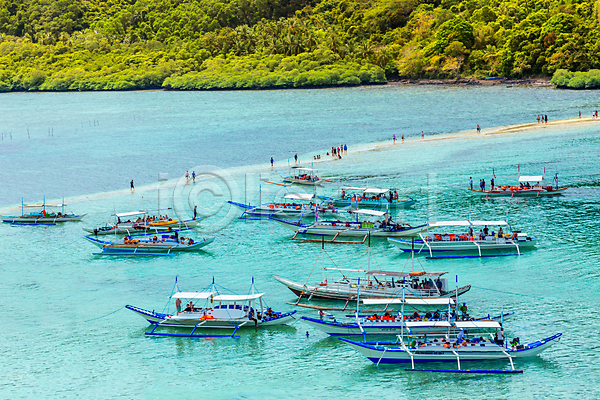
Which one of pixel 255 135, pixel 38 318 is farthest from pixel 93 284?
pixel 255 135

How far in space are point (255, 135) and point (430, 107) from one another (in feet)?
181

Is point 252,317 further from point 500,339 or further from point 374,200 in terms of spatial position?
point 374,200

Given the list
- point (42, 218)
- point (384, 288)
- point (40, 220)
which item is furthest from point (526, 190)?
point (40, 220)

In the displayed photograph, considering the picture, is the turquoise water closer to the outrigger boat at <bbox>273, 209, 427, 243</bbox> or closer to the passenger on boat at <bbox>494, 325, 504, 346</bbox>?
the passenger on boat at <bbox>494, 325, 504, 346</bbox>

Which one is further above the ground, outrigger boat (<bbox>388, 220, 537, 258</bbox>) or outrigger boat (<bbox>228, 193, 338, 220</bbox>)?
outrigger boat (<bbox>228, 193, 338, 220</bbox>)

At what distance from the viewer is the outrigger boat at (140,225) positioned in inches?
3059

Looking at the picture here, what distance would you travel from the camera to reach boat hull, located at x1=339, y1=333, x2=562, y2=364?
145ft

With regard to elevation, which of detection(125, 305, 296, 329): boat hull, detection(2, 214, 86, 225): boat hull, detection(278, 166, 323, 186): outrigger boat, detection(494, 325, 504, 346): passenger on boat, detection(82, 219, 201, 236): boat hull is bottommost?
detection(494, 325, 504, 346): passenger on boat

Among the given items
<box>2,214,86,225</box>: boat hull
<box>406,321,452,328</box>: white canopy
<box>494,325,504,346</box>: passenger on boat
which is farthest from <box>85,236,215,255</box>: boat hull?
<box>494,325,504,346</box>: passenger on boat

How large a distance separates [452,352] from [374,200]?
41.8m

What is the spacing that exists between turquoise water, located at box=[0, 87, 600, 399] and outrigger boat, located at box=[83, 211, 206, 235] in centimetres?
243

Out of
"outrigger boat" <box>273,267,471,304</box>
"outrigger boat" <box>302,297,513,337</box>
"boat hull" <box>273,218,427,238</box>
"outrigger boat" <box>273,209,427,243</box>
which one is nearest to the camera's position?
"outrigger boat" <box>302,297,513,337</box>

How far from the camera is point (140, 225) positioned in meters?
78.4

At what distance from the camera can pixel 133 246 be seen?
2798 inches
